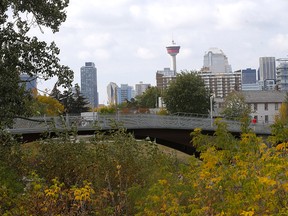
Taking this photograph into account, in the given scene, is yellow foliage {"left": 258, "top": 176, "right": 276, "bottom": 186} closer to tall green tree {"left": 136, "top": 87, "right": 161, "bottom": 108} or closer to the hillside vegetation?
the hillside vegetation

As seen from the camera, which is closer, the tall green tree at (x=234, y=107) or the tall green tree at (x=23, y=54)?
the tall green tree at (x=23, y=54)

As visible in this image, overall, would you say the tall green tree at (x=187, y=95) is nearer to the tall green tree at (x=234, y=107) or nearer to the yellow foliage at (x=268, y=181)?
the tall green tree at (x=234, y=107)

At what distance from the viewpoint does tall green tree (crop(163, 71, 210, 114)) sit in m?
77.6

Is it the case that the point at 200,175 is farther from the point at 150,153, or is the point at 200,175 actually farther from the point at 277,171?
the point at 150,153

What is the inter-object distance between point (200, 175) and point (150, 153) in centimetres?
584

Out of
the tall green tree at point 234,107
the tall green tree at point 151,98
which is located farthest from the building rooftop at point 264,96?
the tall green tree at point 151,98

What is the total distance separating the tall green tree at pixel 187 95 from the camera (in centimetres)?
7762

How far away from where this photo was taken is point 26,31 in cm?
1847

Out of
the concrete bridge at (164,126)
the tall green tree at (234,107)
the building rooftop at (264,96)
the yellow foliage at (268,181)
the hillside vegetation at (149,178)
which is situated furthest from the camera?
the building rooftop at (264,96)

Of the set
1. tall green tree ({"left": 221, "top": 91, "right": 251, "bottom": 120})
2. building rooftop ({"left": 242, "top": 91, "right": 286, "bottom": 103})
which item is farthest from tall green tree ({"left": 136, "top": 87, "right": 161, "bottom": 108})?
tall green tree ({"left": 221, "top": 91, "right": 251, "bottom": 120})

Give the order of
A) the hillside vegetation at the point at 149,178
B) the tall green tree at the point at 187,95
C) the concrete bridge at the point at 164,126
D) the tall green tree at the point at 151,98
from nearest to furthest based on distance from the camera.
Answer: the hillside vegetation at the point at 149,178 → the concrete bridge at the point at 164,126 → the tall green tree at the point at 187,95 → the tall green tree at the point at 151,98

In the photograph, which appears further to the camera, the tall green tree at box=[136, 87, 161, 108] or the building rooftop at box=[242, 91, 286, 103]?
the tall green tree at box=[136, 87, 161, 108]

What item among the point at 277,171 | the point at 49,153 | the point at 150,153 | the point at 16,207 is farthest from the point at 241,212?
the point at 49,153

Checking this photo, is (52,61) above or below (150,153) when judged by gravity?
above
